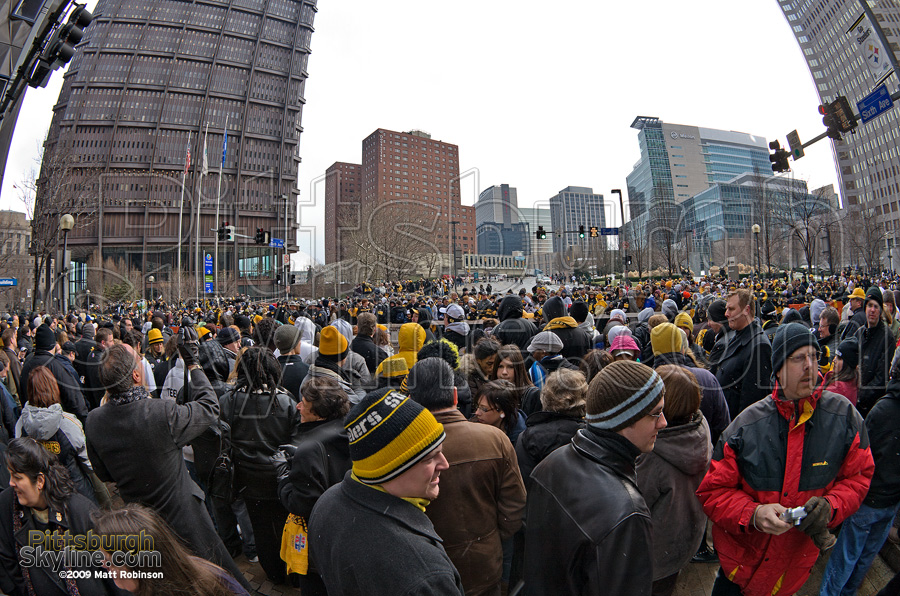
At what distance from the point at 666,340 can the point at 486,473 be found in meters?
2.89

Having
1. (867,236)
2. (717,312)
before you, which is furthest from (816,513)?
(867,236)

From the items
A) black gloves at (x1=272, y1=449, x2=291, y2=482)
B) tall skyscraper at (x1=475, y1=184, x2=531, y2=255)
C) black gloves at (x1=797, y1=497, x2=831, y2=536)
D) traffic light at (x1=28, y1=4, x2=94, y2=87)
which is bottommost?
black gloves at (x1=272, y1=449, x2=291, y2=482)

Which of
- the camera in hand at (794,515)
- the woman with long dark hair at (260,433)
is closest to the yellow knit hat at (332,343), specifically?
the woman with long dark hair at (260,433)

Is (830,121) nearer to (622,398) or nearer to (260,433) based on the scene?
(622,398)

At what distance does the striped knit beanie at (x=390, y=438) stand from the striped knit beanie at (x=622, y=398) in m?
0.76

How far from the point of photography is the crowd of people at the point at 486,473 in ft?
5.60

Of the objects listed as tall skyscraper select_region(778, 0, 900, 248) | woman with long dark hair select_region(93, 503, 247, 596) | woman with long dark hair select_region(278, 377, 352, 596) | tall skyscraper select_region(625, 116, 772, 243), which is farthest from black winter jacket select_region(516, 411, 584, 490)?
tall skyscraper select_region(625, 116, 772, 243)

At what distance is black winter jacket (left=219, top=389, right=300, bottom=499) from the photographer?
12.9ft

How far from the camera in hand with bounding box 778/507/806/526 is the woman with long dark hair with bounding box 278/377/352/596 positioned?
2438mm

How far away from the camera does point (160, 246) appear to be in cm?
7150

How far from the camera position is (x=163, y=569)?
1.67 metres

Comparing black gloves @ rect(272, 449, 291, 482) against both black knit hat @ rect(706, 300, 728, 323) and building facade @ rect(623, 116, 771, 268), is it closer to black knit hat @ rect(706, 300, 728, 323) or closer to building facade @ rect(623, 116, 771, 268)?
black knit hat @ rect(706, 300, 728, 323)

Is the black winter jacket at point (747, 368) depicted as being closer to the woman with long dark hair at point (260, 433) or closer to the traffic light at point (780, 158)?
the woman with long dark hair at point (260, 433)

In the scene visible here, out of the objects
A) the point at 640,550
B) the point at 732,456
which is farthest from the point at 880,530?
the point at 640,550
